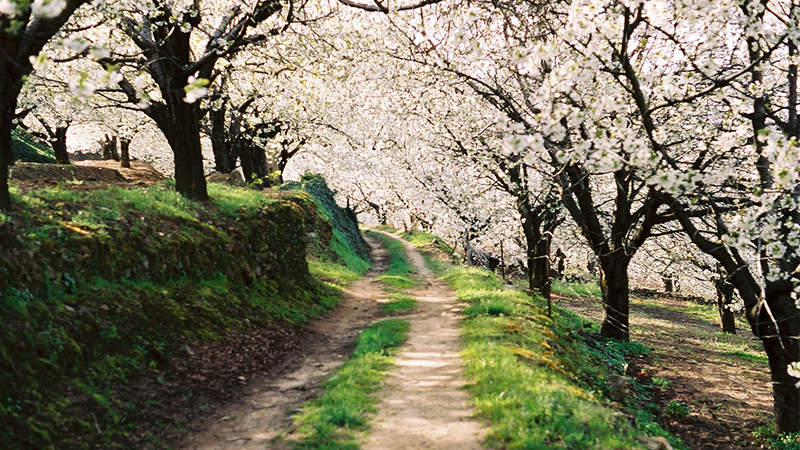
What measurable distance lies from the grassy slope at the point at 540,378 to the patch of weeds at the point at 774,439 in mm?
1861

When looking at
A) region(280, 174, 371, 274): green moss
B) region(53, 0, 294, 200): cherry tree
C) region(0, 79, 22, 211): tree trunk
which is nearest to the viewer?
region(0, 79, 22, 211): tree trunk

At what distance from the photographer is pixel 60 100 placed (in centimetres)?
2141

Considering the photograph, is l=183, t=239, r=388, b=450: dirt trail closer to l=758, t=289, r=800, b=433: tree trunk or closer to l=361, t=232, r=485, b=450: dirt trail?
l=361, t=232, r=485, b=450: dirt trail

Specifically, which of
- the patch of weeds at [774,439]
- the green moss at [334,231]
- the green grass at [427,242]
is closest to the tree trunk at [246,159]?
the green moss at [334,231]

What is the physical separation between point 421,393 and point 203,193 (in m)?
8.23

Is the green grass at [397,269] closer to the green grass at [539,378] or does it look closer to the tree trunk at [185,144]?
the green grass at [539,378]

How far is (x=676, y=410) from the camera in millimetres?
10789

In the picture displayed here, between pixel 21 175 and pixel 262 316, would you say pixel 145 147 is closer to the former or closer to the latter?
pixel 21 175

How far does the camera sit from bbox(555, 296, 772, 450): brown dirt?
10008 mm

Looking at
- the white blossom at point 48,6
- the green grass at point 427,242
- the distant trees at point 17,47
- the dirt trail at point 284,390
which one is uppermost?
the distant trees at point 17,47

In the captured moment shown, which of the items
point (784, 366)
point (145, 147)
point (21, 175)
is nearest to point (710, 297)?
point (784, 366)

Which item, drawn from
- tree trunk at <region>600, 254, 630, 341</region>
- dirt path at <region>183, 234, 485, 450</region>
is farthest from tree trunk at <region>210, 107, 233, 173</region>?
tree trunk at <region>600, 254, 630, 341</region>

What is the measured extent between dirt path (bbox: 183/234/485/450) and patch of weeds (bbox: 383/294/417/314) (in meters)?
1.45

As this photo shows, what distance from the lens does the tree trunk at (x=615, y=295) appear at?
15.1 m
